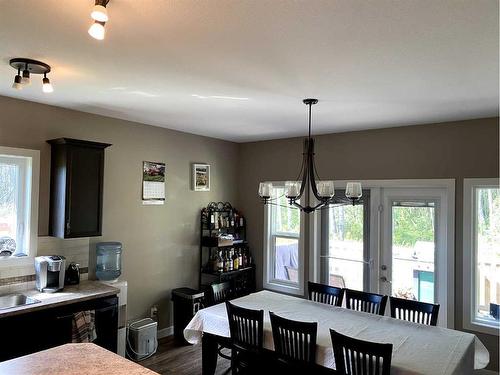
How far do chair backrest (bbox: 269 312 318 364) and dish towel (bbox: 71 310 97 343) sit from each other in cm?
164

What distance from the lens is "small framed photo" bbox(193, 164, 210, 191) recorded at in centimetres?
497

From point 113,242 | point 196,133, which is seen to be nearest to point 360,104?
point 196,133

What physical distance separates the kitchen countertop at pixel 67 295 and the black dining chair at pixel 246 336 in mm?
1242

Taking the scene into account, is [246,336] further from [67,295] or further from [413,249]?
[413,249]

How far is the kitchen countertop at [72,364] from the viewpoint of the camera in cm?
173

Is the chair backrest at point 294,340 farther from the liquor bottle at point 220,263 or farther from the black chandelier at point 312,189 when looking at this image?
the liquor bottle at point 220,263

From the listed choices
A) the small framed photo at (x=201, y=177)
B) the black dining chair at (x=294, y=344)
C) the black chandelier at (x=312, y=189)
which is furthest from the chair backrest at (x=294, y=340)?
the small framed photo at (x=201, y=177)

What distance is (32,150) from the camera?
11.2 ft

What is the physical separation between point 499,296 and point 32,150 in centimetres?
474

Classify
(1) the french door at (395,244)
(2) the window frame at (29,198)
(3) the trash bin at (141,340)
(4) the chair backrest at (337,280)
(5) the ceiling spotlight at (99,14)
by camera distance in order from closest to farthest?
(5) the ceiling spotlight at (99,14), (2) the window frame at (29,198), (3) the trash bin at (141,340), (1) the french door at (395,244), (4) the chair backrest at (337,280)

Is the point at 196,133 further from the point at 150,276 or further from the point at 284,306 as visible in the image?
the point at 284,306

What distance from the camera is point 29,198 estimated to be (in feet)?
11.1

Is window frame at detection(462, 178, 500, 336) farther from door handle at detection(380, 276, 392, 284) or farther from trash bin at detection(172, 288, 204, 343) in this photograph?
trash bin at detection(172, 288, 204, 343)

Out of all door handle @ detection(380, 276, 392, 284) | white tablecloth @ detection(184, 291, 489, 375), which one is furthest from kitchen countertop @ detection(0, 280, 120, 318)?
door handle @ detection(380, 276, 392, 284)
